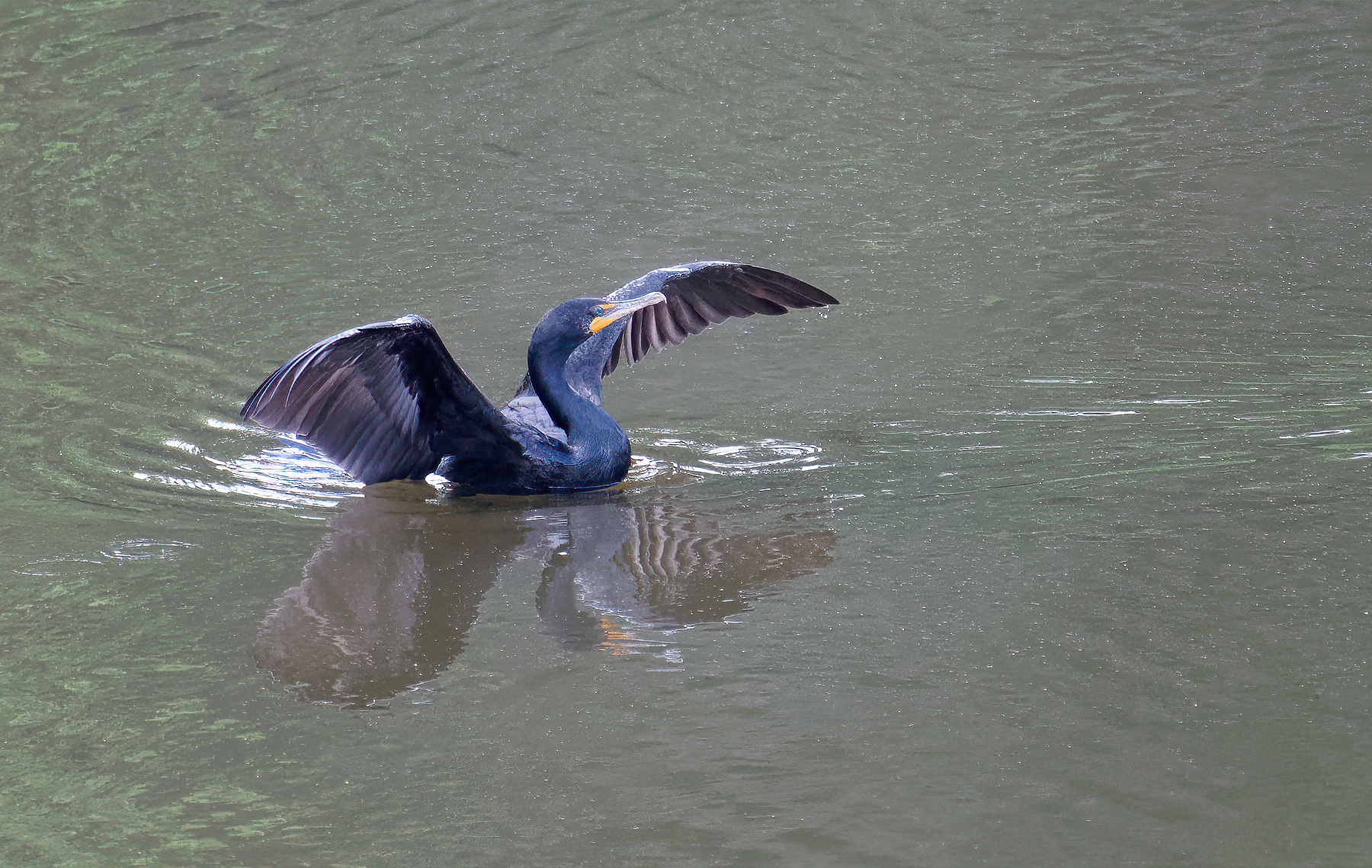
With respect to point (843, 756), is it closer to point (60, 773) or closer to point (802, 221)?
point (60, 773)

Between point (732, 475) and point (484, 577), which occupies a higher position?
point (732, 475)

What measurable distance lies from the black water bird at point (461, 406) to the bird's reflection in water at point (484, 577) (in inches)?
5.6

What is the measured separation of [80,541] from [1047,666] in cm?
310

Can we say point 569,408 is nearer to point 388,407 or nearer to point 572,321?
point 572,321

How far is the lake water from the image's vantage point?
3.28m

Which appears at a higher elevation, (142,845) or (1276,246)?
(1276,246)

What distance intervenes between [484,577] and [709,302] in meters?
1.84

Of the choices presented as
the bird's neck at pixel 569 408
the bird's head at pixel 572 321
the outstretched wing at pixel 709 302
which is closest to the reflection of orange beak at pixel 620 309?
the bird's head at pixel 572 321

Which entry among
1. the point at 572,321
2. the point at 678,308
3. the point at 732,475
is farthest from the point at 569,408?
the point at 678,308

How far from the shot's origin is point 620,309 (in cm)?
530


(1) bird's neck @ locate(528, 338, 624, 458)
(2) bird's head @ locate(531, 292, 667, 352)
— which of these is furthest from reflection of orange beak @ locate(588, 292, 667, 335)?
(1) bird's neck @ locate(528, 338, 624, 458)

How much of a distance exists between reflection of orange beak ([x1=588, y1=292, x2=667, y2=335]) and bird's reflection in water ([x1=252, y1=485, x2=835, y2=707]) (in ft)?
2.00

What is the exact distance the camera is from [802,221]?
8289 mm

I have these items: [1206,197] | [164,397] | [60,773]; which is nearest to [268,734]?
[60,773]
